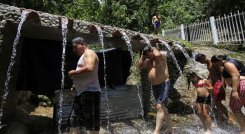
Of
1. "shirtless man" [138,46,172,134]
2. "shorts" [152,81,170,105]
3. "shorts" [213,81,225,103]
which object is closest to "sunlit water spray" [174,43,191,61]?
"shorts" [213,81,225,103]

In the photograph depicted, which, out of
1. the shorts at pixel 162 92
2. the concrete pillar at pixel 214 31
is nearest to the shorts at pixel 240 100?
the shorts at pixel 162 92

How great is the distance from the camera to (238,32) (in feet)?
40.8

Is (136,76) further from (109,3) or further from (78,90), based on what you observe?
(109,3)

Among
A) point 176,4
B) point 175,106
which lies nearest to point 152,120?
point 175,106

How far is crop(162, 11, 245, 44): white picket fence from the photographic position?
40.6ft

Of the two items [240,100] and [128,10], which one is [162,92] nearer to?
[240,100]

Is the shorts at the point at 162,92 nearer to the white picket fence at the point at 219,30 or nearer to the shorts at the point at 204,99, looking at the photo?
the shorts at the point at 204,99

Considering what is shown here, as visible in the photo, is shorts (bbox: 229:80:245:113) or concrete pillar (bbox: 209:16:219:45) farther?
concrete pillar (bbox: 209:16:219:45)

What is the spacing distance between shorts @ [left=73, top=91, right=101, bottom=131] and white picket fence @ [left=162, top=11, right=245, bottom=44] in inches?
325

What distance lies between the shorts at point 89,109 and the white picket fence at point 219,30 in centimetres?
825

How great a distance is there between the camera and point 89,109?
18.0ft

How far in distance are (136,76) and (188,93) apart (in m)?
1.91

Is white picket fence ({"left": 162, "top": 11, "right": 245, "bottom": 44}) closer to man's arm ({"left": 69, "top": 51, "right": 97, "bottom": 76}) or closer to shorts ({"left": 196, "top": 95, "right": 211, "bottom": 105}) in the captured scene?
shorts ({"left": 196, "top": 95, "right": 211, "bottom": 105})

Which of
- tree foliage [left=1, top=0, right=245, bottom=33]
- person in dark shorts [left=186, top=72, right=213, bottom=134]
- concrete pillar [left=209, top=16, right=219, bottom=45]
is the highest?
tree foliage [left=1, top=0, right=245, bottom=33]
